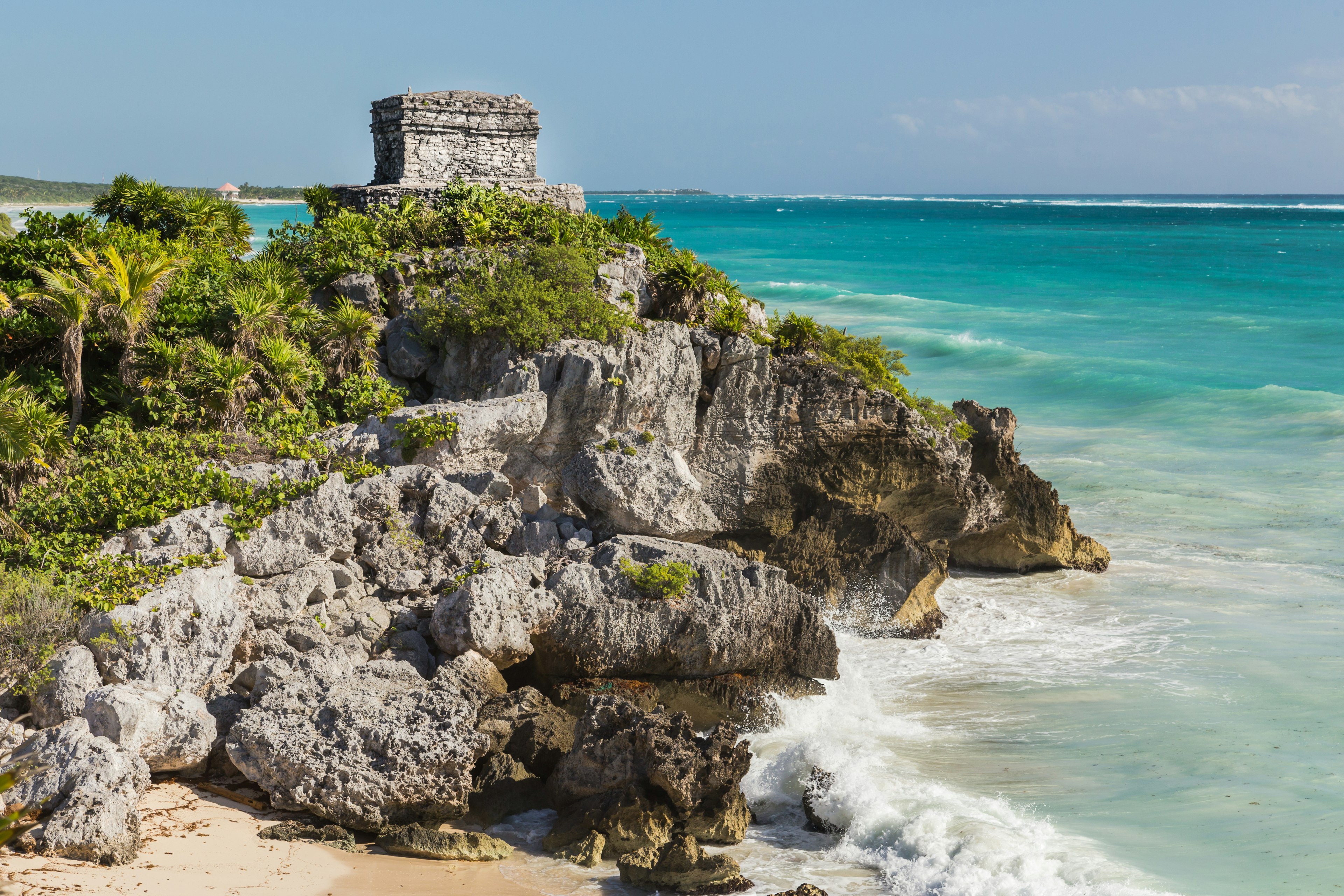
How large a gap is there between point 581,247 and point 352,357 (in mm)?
3329

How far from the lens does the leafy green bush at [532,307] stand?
1191 cm

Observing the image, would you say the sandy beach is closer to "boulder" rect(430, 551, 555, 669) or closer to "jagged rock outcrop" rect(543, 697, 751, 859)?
"jagged rock outcrop" rect(543, 697, 751, 859)

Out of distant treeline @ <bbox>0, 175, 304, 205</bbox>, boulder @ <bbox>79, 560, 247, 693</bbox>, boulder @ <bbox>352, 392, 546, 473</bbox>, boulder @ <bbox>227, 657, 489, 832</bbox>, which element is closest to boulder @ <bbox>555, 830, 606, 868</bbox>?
boulder @ <bbox>227, 657, 489, 832</bbox>

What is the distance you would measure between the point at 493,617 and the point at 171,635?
2638mm

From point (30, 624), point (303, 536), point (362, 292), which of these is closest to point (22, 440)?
point (30, 624)

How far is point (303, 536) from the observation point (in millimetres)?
9562

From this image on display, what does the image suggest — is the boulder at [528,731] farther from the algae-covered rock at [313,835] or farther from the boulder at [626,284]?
the boulder at [626,284]

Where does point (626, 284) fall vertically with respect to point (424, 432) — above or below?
above

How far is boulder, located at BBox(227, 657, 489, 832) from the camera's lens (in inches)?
297

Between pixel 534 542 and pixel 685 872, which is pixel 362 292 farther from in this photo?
pixel 685 872

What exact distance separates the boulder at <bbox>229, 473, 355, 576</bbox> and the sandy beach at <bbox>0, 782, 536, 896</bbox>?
2365 mm

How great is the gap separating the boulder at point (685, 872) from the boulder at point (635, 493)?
437cm

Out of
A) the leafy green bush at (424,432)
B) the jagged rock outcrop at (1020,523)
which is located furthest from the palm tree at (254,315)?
the jagged rock outcrop at (1020,523)

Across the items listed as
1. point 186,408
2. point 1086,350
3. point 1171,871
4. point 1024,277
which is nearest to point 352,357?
point 186,408
